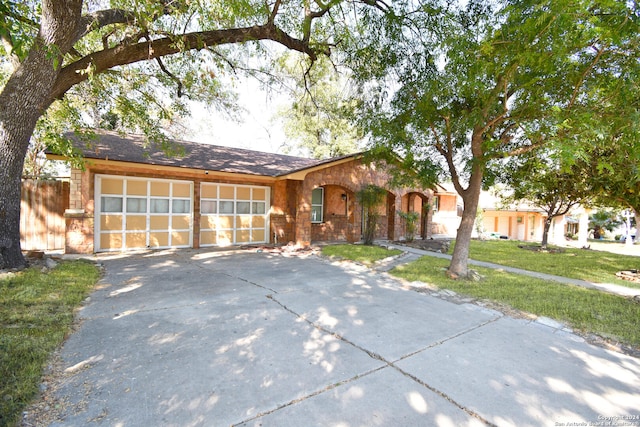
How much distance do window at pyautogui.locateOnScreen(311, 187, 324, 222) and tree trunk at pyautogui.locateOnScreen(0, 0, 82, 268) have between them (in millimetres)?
9958

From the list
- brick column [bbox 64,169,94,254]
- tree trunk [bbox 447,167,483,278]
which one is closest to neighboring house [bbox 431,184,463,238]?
tree trunk [bbox 447,167,483,278]

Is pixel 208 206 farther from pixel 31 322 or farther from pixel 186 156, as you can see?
pixel 31 322

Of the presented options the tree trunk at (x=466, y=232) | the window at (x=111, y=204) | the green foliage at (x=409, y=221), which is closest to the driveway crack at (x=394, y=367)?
the tree trunk at (x=466, y=232)

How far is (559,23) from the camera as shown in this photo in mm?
4332

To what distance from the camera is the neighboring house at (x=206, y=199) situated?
9.62 meters

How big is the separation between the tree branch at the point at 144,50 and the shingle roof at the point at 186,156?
2.14 m

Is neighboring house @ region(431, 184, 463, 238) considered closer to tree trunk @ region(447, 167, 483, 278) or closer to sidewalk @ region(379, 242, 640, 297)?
sidewalk @ region(379, 242, 640, 297)

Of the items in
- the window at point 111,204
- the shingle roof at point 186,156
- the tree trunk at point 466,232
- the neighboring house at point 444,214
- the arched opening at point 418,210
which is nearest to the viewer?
the tree trunk at point 466,232

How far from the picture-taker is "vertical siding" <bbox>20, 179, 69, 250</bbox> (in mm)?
9617

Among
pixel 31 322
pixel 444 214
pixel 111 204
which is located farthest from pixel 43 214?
pixel 444 214

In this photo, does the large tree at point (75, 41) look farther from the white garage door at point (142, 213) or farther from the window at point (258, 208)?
the window at point (258, 208)

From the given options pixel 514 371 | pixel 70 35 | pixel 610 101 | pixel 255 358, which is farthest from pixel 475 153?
pixel 70 35

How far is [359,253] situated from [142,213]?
7.84 metres

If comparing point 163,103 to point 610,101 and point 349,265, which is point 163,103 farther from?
point 610,101
